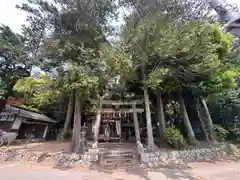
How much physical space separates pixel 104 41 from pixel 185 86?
20.6ft

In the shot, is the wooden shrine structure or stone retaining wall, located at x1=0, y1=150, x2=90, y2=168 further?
the wooden shrine structure

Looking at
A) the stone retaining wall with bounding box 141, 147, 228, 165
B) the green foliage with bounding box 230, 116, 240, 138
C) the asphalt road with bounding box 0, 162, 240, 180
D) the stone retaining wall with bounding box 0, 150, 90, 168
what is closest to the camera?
the asphalt road with bounding box 0, 162, 240, 180

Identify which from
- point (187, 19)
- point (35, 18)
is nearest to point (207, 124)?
point (187, 19)

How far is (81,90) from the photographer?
910cm

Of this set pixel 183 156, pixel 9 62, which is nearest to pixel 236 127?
pixel 183 156

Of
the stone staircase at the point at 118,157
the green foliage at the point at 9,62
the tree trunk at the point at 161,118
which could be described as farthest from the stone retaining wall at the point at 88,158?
the green foliage at the point at 9,62

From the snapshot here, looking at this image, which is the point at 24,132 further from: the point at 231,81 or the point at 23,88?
the point at 231,81

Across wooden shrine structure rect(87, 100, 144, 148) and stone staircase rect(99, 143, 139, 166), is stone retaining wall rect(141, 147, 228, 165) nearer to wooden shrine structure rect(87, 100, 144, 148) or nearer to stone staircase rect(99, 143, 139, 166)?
stone staircase rect(99, 143, 139, 166)

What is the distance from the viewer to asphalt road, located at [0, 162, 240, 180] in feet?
23.6

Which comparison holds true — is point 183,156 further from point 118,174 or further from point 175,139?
point 118,174

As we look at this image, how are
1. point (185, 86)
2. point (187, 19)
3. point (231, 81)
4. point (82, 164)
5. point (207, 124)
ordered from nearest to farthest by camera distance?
point (82, 164) → point (187, 19) → point (231, 81) → point (185, 86) → point (207, 124)

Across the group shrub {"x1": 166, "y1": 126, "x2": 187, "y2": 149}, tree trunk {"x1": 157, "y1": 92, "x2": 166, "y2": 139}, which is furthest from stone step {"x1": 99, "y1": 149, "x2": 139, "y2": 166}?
tree trunk {"x1": 157, "y1": 92, "x2": 166, "y2": 139}

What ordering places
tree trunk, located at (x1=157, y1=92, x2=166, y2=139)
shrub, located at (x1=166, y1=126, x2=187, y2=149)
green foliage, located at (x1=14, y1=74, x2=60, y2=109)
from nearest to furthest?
shrub, located at (x1=166, y1=126, x2=187, y2=149) → tree trunk, located at (x1=157, y1=92, x2=166, y2=139) → green foliage, located at (x1=14, y1=74, x2=60, y2=109)

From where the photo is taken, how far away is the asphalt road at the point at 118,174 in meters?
7.18
